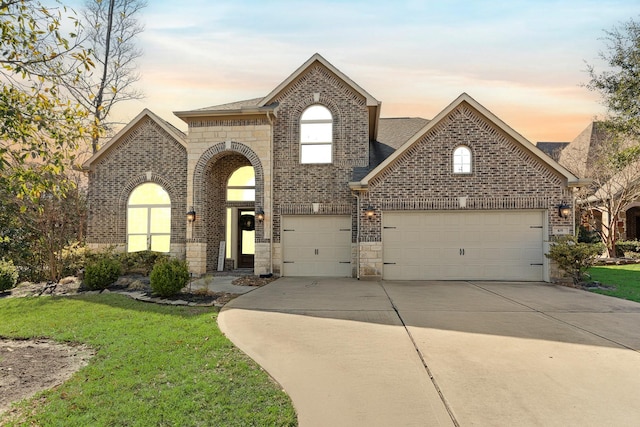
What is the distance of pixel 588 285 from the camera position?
1067 centimetres

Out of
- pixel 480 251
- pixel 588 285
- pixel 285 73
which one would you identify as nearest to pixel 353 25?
pixel 285 73

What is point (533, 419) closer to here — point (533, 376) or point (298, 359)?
point (533, 376)

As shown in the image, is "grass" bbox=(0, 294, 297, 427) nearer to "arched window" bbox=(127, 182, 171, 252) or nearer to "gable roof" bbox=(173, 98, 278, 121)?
"arched window" bbox=(127, 182, 171, 252)

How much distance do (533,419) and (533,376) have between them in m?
1.04

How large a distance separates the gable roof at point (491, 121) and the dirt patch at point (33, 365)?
8564 mm

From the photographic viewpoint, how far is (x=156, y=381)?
13.0 feet

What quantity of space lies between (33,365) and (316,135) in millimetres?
10473

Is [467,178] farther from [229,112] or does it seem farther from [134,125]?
[134,125]

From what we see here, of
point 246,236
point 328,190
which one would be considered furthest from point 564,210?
point 246,236

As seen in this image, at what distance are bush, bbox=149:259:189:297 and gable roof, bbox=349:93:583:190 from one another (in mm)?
5842

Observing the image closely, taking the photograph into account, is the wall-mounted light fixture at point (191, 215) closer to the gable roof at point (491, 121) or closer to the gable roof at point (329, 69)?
the gable roof at point (329, 69)

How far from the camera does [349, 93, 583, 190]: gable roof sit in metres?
11.2

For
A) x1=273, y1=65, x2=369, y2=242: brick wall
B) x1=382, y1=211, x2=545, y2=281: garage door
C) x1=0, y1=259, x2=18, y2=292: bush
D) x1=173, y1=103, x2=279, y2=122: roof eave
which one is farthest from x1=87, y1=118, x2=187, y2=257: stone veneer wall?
x1=382, y1=211, x2=545, y2=281: garage door

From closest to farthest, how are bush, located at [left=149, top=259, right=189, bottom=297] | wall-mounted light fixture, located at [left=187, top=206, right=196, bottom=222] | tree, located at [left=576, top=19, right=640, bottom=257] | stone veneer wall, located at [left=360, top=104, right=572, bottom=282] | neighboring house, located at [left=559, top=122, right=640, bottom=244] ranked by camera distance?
bush, located at [left=149, top=259, right=189, bottom=297] → stone veneer wall, located at [left=360, top=104, right=572, bottom=282] → wall-mounted light fixture, located at [left=187, top=206, right=196, bottom=222] → tree, located at [left=576, top=19, right=640, bottom=257] → neighboring house, located at [left=559, top=122, right=640, bottom=244]
